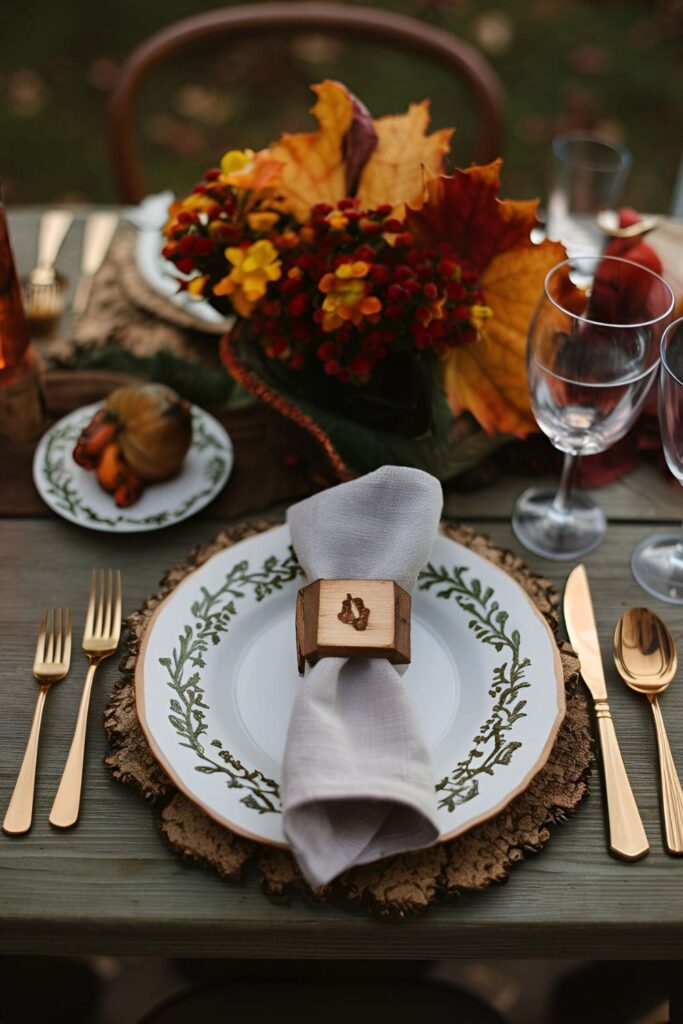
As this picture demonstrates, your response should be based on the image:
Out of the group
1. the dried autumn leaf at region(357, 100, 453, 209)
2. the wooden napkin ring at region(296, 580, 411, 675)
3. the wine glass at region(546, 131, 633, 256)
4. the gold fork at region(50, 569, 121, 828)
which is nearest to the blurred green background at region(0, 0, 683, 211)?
the wine glass at region(546, 131, 633, 256)

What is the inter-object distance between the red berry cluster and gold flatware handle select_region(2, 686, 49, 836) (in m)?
0.36

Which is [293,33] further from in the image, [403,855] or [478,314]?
[403,855]

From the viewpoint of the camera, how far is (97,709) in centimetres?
70

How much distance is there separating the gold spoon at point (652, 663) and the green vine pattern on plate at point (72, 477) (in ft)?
1.22

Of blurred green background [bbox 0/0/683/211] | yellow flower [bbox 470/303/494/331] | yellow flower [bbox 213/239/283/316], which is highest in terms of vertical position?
yellow flower [bbox 213/239/283/316]

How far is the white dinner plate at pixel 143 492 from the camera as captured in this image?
0.84 meters

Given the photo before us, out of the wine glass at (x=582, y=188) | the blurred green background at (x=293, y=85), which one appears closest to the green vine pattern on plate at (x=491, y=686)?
the wine glass at (x=582, y=188)

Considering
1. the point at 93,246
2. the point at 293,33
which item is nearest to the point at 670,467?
the point at 93,246

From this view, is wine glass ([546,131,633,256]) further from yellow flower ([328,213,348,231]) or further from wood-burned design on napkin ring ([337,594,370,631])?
wood-burned design on napkin ring ([337,594,370,631])

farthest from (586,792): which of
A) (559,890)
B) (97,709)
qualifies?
(97,709)

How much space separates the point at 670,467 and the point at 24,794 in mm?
524

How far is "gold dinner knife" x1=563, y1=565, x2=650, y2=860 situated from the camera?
0.63 metres

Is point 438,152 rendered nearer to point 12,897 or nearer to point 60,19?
point 12,897

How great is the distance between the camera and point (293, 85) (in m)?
2.73
